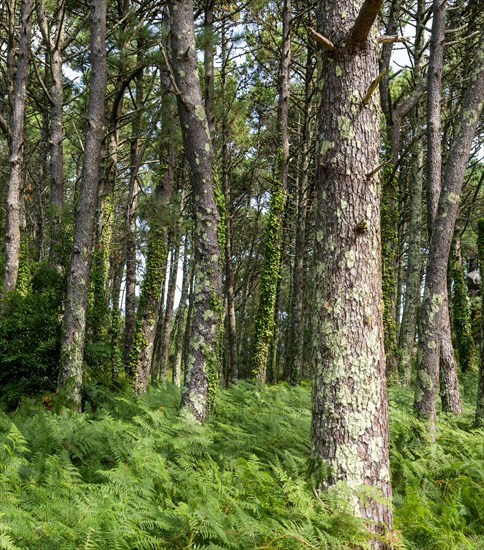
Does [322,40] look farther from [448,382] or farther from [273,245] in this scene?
[273,245]

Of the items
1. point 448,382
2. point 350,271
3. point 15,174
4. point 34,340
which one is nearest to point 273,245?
point 448,382

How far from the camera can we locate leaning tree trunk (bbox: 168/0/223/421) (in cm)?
618

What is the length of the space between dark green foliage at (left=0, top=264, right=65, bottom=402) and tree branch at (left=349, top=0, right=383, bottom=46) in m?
7.28

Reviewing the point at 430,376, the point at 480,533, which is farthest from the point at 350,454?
the point at 430,376

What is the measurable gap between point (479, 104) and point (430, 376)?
391 centimetres

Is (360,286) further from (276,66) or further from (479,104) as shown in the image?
(276,66)

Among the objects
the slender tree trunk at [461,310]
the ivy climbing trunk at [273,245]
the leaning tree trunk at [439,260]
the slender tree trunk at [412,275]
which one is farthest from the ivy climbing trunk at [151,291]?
the slender tree trunk at [461,310]

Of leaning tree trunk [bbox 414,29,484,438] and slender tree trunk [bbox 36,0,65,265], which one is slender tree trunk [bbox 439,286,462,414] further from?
slender tree trunk [bbox 36,0,65,265]

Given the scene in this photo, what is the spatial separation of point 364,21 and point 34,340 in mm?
7903

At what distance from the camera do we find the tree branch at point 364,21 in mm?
3260

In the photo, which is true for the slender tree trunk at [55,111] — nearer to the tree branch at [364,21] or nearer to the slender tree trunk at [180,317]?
the slender tree trunk at [180,317]

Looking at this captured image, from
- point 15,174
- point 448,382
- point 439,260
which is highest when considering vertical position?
point 15,174

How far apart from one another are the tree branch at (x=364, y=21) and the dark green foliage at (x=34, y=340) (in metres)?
7.28

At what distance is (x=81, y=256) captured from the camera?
26.0 ft
